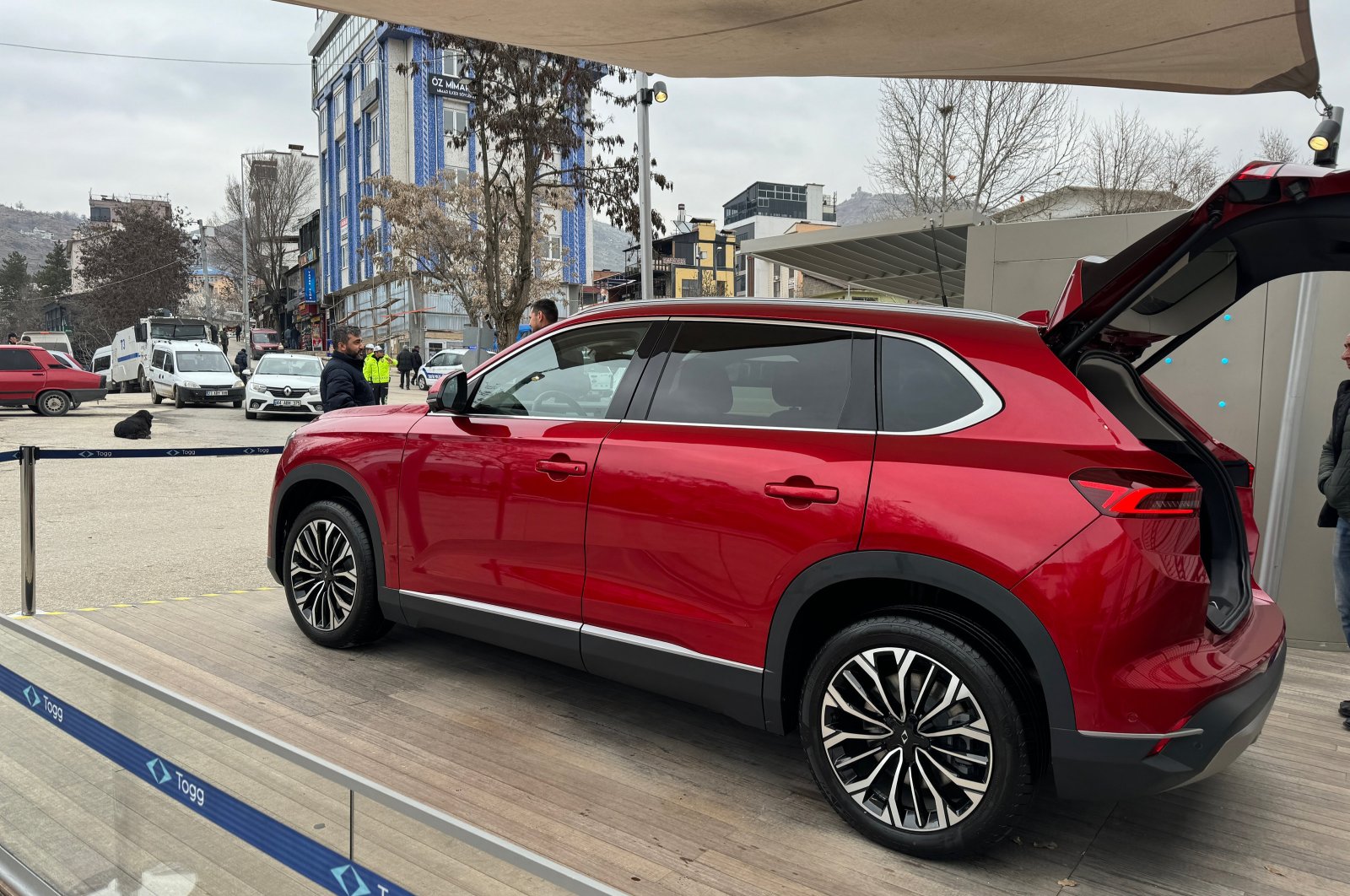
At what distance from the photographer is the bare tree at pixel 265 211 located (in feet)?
212

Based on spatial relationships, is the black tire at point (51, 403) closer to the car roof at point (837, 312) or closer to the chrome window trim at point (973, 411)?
the car roof at point (837, 312)

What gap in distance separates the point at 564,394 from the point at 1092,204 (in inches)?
1175

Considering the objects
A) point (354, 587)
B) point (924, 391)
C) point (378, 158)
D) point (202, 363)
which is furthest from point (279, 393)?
point (378, 158)

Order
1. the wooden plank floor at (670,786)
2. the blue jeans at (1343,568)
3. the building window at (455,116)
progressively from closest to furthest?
1. the wooden plank floor at (670,786)
2. the blue jeans at (1343,568)
3. the building window at (455,116)

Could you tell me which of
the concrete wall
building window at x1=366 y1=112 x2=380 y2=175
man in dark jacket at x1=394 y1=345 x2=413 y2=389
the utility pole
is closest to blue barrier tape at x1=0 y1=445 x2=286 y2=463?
the concrete wall

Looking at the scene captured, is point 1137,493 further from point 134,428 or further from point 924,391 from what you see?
point 134,428

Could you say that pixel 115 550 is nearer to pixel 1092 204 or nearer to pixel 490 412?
pixel 490 412

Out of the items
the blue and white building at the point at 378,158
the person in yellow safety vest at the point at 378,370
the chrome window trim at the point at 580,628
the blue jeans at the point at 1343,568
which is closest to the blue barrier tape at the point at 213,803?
the chrome window trim at the point at 580,628

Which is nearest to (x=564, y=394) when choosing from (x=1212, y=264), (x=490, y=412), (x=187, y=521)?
(x=490, y=412)

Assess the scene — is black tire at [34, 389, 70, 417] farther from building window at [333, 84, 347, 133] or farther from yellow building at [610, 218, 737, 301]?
yellow building at [610, 218, 737, 301]

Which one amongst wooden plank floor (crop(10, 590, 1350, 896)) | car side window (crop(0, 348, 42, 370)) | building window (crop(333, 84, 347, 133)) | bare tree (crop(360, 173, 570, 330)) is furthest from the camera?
building window (crop(333, 84, 347, 133))

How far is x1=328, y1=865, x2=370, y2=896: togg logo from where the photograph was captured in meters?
1.73

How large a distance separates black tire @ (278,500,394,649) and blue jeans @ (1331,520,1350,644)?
475 centimetres

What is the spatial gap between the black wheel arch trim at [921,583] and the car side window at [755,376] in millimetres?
518
